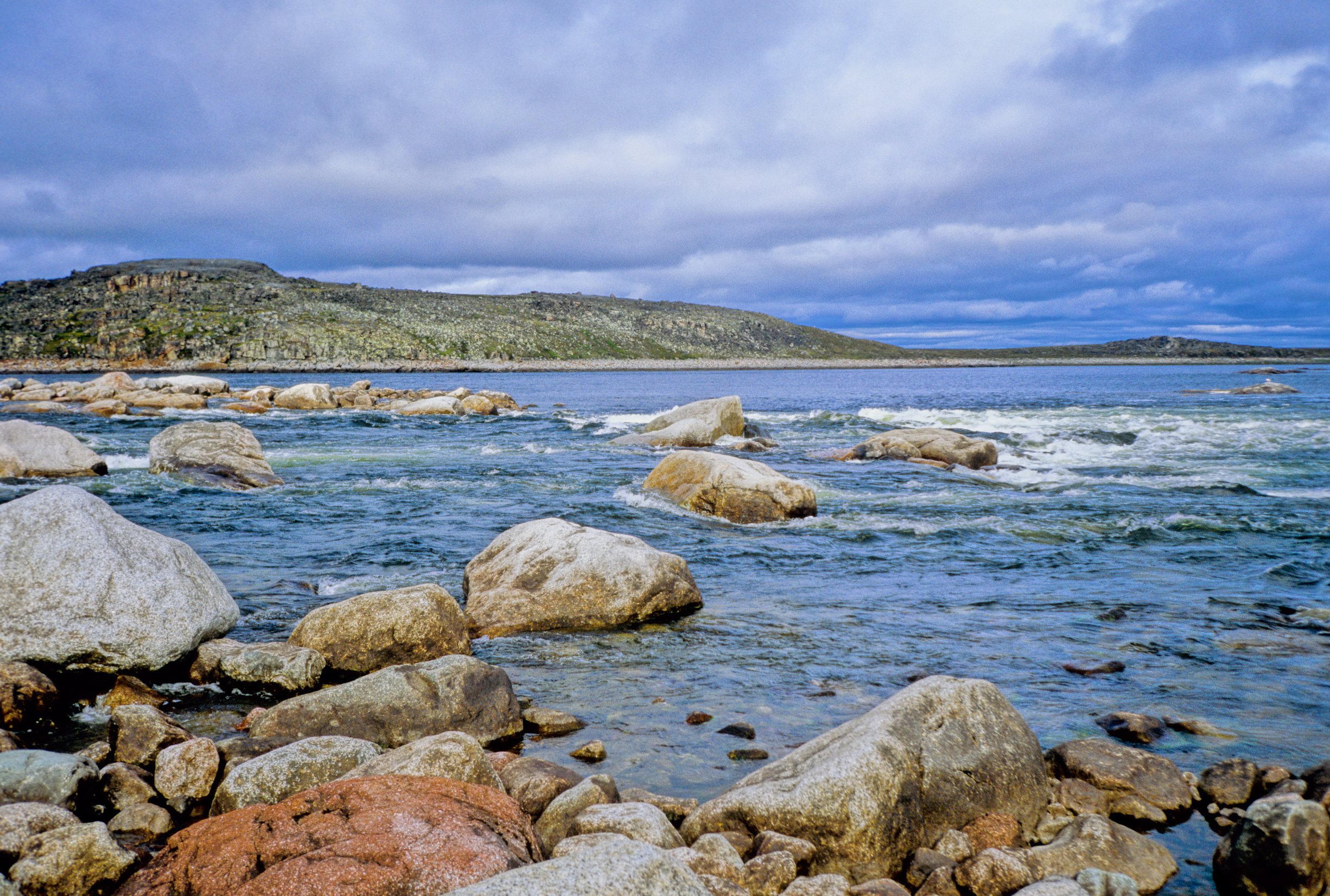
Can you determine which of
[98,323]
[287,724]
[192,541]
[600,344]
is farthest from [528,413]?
[600,344]

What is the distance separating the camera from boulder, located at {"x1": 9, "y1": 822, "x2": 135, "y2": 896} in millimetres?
3887

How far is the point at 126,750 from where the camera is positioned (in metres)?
5.59

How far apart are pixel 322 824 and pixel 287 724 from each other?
2.54 m

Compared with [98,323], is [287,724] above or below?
below

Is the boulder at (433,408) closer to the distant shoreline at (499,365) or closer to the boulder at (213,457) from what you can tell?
the boulder at (213,457)

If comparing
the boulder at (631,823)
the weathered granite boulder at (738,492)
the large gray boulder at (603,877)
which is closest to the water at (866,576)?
the weathered granite boulder at (738,492)

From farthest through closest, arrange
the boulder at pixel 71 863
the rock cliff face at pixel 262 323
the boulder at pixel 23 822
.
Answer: the rock cliff face at pixel 262 323
the boulder at pixel 23 822
the boulder at pixel 71 863

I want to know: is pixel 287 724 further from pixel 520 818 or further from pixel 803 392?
pixel 803 392

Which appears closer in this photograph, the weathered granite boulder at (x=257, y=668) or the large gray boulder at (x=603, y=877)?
the large gray boulder at (x=603, y=877)

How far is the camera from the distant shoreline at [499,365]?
110 m

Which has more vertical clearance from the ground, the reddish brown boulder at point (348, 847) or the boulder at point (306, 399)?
the boulder at point (306, 399)

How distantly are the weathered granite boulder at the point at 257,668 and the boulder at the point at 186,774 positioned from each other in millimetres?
1931

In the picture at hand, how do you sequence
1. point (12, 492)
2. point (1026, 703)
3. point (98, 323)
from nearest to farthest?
point (1026, 703)
point (12, 492)
point (98, 323)

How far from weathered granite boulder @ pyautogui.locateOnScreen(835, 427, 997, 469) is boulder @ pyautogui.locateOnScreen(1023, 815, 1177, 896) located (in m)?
18.4
